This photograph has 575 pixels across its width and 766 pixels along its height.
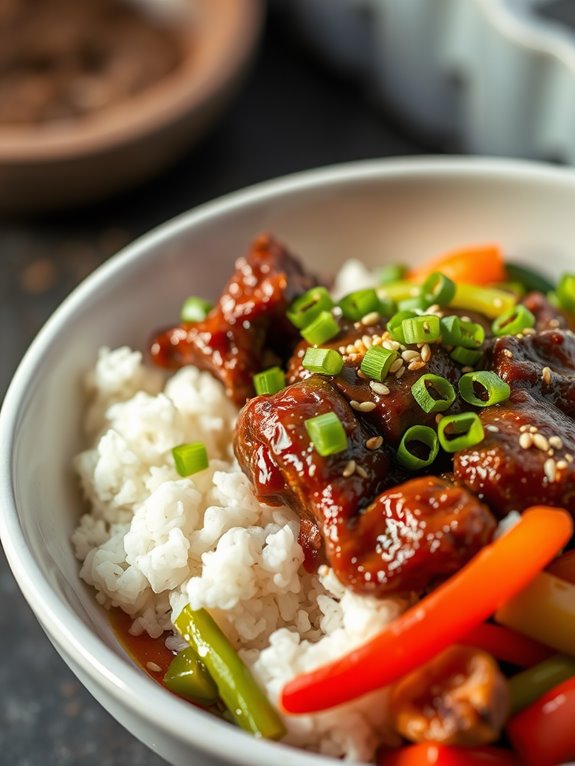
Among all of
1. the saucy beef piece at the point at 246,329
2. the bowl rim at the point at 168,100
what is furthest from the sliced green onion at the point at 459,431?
the bowl rim at the point at 168,100

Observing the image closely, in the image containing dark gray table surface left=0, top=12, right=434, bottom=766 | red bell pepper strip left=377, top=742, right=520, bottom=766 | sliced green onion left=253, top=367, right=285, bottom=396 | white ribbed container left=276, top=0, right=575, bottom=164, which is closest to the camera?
red bell pepper strip left=377, top=742, right=520, bottom=766

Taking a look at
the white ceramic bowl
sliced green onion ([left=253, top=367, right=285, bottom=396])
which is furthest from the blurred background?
sliced green onion ([left=253, top=367, right=285, bottom=396])

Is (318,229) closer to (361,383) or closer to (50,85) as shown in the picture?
(361,383)

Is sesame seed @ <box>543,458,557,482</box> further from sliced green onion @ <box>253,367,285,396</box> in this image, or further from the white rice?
sliced green onion @ <box>253,367,285,396</box>

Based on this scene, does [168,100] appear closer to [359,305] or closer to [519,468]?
[359,305]

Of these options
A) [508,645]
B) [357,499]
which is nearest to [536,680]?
[508,645]
